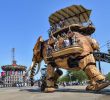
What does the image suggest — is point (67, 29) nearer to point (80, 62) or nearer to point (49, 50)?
point (49, 50)

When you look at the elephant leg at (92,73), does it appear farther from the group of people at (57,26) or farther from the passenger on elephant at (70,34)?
the group of people at (57,26)

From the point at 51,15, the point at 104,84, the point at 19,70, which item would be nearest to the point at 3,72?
the point at 19,70

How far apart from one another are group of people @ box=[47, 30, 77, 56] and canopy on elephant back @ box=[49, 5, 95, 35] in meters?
0.56

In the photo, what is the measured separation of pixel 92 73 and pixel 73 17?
5862 millimetres

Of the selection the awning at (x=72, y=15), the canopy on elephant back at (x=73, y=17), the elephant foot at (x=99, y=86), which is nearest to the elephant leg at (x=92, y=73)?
the elephant foot at (x=99, y=86)

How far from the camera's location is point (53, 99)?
14.8m

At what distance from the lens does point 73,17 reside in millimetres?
21641

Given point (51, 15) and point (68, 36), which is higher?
point (51, 15)

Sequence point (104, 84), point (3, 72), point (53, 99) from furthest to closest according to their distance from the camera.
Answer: point (3, 72) < point (104, 84) < point (53, 99)

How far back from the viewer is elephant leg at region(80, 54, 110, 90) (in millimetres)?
16875

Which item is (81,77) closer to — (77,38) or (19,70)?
(19,70)

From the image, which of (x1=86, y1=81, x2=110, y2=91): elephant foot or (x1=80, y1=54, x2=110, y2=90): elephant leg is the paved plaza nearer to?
(x1=86, y1=81, x2=110, y2=91): elephant foot

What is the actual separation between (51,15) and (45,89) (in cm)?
578

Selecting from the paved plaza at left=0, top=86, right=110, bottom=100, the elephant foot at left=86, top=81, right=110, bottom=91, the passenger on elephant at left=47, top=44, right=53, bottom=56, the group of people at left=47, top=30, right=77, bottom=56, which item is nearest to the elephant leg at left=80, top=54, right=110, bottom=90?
the elephant foot at left=86, top=81, right=110, bottom=91
